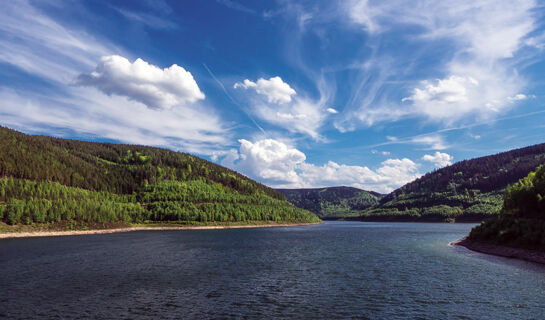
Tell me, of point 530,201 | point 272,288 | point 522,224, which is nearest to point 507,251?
point 522,224

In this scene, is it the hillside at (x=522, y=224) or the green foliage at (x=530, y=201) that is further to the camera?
the green foliage at (x=530, y=201)

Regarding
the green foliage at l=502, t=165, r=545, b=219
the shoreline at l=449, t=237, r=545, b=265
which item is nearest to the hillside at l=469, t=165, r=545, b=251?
the green foliage at l=502, t=165, r=545, b=219

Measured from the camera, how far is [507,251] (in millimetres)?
78312

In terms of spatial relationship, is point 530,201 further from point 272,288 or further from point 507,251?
point 272,288

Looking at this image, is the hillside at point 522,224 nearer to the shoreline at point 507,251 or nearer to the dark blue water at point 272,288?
the shoreline at point 507,251

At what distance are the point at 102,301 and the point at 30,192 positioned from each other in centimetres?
18631

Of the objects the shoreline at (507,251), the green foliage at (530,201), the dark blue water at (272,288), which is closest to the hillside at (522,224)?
the green foliage at (530,201)

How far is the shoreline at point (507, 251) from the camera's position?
2689 inches

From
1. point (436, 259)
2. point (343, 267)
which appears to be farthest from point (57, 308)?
point (436, 259)

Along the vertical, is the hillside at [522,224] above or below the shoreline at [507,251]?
above

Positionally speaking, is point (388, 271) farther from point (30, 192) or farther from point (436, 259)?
point (30, 192)

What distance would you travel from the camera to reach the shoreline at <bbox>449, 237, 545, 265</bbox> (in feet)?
224

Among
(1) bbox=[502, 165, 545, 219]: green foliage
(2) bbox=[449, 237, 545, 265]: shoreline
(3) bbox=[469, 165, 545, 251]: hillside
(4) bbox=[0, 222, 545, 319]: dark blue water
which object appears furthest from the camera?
(1) bbox=[502, 165, 545, 219]: green foliage

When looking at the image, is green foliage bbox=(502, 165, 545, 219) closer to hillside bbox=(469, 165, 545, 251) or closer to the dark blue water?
hillside bbox=(469, 165, 545, 251)
